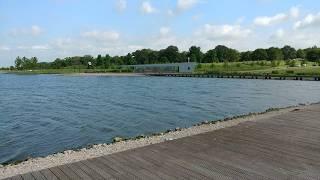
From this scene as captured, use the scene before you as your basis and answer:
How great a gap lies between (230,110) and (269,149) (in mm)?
18579

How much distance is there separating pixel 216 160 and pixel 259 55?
471ft

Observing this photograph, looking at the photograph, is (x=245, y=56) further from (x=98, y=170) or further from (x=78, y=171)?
(x=78, y=171)

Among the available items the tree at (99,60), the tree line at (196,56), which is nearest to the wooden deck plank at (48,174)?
the tree line at (196,56)

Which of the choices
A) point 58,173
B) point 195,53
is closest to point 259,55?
point 195,53

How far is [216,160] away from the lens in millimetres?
9062

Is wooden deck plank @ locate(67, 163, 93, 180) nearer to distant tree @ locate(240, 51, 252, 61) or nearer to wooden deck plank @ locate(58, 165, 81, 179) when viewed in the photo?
wooden deck plank @ locate(58, 165, 81, 179)

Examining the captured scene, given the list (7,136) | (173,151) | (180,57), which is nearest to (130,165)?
(173,151)

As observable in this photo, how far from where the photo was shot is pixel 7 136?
62.3 feet

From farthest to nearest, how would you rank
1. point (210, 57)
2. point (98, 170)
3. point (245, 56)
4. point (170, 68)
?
point (245, 56) < point (210, 57) < point (170, 68) < point (98, 170)

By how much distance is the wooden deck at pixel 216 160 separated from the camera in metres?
7.97

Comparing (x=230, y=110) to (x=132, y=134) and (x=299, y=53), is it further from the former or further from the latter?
(x=299, y=53)

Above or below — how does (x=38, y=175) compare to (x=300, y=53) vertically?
below

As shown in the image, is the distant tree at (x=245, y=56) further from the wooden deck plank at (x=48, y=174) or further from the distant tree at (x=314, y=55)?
the wooden deck plank at (x=48, y=174)

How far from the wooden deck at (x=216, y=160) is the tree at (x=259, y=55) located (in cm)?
13782
